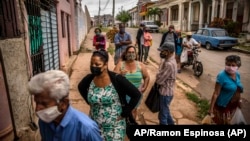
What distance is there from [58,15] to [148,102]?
5.78 metres

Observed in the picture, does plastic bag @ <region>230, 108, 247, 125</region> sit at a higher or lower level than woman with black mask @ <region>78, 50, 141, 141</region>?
Result: lower

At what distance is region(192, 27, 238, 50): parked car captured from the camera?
48.9 ft

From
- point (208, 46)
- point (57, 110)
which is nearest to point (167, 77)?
point (57, 110)

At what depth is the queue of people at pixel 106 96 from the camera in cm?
156

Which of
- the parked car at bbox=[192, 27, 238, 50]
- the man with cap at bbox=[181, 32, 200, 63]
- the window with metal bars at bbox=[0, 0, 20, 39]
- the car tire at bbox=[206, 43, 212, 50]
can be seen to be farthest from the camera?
the car tire at bbox=[206, 43, 212, 50]

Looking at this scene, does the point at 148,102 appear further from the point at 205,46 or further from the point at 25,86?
the point at 205,46

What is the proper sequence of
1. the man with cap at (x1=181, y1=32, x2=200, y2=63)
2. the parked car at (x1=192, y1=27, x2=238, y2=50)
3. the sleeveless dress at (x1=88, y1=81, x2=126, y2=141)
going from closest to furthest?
1. the sleeveless dress at (x1=88, y1=81, x2=126, y2=141)
2. the man with cap at (x1=181, y1=32, x2=200, y2=63)
3. the parked car at (x1=192, y1=27, x2=238, y2=50)

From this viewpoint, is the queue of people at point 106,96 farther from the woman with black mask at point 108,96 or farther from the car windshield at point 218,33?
the car windshield at point 218,33

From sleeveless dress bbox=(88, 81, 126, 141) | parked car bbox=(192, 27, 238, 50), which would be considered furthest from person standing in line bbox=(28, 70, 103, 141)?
parked car bbox=(192, 27, 238, 50)

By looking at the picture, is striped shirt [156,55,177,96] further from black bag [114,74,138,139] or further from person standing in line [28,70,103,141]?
person standing in line [28,70,103,141]

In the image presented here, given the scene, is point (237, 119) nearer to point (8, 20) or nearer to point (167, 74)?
point (167, 74)

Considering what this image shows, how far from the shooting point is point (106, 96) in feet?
8.36

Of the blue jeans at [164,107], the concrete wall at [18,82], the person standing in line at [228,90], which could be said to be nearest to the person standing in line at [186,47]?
the blue jeans at [164,107]

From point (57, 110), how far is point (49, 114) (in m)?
0.06
